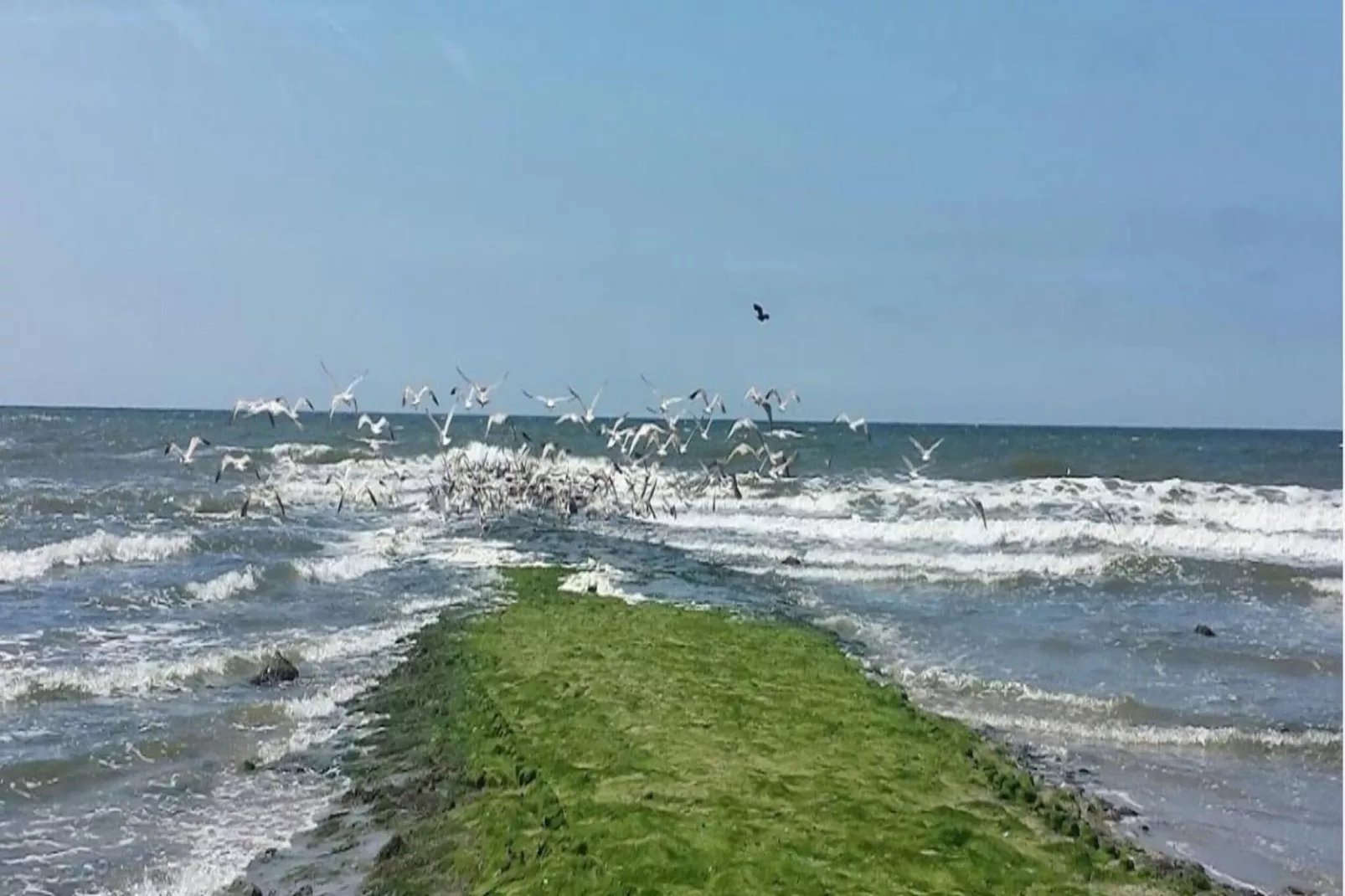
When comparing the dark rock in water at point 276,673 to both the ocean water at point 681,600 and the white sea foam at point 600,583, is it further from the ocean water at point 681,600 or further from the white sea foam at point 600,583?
the white sea foam at point 600,583

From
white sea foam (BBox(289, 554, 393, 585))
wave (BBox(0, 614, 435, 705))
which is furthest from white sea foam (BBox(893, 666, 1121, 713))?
white sea foam (BBox(289, 554, 393, 585))

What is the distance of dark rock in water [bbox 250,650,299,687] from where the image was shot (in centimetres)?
1479

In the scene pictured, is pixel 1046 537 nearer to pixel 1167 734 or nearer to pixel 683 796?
pixel 1167 734

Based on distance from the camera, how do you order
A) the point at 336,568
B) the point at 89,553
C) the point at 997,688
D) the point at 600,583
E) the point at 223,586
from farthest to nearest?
the point at 89,553
the point at 336,568
the point at 600,583
the point at 223,586
the point at 997,688

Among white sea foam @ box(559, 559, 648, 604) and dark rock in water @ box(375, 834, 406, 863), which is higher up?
white sea foam @ box(559, 559, 648, 604)

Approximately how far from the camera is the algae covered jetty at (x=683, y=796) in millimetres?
7859

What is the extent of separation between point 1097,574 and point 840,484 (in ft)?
87.6

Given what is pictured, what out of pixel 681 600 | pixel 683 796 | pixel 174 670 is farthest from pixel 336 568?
pixel 683 796

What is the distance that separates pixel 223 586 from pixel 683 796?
1527 cm

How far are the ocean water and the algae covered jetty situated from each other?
0.83m

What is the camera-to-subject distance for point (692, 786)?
9398mm

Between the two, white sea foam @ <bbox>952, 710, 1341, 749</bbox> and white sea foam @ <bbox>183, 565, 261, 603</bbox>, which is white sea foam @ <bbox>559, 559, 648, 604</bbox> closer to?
white sea foam @ <bbox>183, 565, 261, 603</bbox>

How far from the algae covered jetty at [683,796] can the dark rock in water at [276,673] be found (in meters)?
1.33

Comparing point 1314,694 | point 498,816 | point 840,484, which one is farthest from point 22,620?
point 840,484
